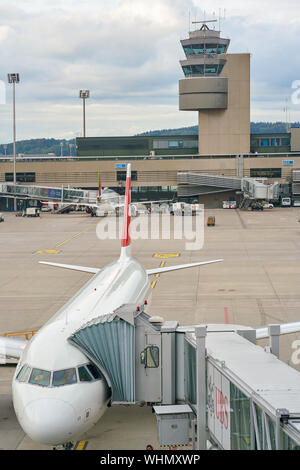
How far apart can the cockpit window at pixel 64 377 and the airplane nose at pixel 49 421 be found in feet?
2.83

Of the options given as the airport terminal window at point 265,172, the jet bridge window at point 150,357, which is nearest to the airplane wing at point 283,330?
the jet bridge window at point 150,357

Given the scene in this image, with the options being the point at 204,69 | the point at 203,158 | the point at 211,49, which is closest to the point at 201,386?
the point at 203,158

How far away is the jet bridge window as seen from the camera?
22.2m

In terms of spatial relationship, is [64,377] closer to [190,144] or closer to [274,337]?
[274,337]

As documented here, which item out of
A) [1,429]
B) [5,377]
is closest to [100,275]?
[5,377]

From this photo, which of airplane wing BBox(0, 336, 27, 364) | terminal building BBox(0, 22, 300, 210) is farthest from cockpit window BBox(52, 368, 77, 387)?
terminal building BBox(0, 22, 300, 210)

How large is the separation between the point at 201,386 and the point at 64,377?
4532 mm

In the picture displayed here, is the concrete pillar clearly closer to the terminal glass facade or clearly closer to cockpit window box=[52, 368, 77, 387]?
cockpit window box=[52, 368, 77, 387]

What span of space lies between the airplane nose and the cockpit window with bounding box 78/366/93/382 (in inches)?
55.9

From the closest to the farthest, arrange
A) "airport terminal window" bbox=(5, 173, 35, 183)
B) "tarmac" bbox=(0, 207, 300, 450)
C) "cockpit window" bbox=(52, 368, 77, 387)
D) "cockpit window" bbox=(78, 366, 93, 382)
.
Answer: "cockpit window" bbox=(52, 368, 77, 387) < "cockpit window" bbox=(78, 366, 93, 382) < "tarmac" bbox=(0, 207, 300, 450) < "airport terminal window" bbox=(5, 173, 35, 183)

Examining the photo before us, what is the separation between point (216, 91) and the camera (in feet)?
461

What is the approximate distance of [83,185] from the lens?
478 feet

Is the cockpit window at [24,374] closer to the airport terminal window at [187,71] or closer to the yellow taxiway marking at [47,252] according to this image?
the yellow taxiway marking at [47,252]

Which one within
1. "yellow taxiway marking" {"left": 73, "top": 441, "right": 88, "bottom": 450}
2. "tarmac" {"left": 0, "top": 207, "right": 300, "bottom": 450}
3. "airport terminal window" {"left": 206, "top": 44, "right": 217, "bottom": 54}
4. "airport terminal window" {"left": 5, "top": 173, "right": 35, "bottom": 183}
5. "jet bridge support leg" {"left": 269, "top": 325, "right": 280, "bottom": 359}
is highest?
"airport terminal window" {"left": 206, "top": 44, "right": 217, "bottom": 54}
